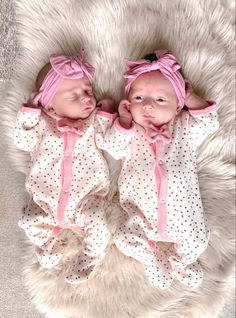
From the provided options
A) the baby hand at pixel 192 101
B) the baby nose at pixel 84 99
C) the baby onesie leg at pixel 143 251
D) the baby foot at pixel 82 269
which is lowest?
the baby foot at pixel 82 269

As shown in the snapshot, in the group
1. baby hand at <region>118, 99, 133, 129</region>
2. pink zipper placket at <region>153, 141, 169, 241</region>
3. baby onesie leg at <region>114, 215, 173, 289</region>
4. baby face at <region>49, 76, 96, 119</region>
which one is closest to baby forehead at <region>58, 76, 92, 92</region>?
baby face at <region>49, 76, 96, 119</region>

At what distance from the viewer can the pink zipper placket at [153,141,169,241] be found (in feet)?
4.18

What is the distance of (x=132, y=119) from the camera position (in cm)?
130

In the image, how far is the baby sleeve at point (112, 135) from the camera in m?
1.27

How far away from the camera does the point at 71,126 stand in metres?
1.29

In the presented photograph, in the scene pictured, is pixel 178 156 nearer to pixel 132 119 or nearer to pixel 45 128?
pixel 132 119

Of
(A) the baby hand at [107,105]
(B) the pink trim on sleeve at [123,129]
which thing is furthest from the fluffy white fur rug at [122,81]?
(B) the pink trim on sleeve at [123,129]

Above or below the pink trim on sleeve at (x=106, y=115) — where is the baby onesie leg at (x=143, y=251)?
below

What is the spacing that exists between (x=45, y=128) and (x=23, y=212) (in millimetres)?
243

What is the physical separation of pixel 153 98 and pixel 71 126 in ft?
0.76

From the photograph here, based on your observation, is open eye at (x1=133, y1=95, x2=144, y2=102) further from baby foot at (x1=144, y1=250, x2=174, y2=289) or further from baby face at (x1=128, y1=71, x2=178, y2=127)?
A: baby foot at (x1=144, y1=250, x2=174, y2=289)

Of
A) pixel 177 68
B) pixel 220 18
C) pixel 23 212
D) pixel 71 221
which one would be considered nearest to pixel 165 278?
pixel 71 221

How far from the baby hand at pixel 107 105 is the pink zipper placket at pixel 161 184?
0.16 meters

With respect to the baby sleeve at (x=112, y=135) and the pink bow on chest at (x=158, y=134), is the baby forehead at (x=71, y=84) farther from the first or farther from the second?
the pink bow on chest at (x=158, y=134)
